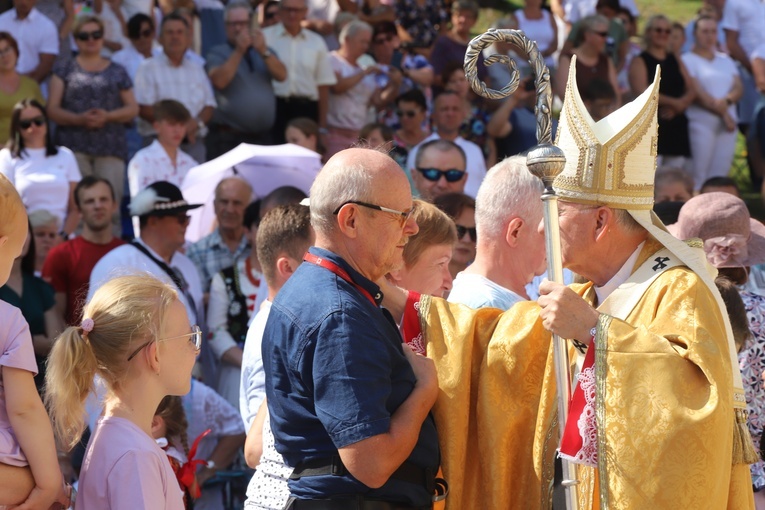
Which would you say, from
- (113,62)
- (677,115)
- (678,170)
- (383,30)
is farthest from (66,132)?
(677,115)

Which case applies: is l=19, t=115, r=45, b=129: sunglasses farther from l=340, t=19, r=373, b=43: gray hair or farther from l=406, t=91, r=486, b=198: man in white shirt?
l=340, t=19, r=373, b=43: gray hair

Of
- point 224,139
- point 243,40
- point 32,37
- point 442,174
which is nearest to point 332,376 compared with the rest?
point 442,174

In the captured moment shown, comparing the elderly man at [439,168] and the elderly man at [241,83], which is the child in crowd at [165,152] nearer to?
the elderly man at [241,83]

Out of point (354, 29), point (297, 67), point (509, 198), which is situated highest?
point (354, 29)

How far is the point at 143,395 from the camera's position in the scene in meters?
3.64

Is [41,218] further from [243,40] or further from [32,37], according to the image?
[243,40]

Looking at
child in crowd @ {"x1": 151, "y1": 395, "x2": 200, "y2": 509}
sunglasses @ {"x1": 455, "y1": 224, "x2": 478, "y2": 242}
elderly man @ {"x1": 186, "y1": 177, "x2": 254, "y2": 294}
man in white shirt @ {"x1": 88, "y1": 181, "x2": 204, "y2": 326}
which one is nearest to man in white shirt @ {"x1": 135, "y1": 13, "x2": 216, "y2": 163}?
elderly man @ {"x1": 186, "y1": 177, "x2": 254, "y2": 294}

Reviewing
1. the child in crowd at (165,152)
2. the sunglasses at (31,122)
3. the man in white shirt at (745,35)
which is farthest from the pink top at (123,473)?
the man in white shirt at (745,35)

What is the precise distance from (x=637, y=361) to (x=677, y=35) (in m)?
10.4

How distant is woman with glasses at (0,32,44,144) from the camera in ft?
31.9

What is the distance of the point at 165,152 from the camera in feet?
32.5

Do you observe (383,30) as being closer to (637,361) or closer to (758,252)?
(758,252)

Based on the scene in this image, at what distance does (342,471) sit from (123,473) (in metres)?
0.65

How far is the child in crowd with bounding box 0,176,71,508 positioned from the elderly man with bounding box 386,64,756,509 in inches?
50.3
